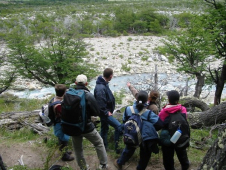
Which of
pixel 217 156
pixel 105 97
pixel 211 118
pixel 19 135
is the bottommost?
pixel 19 135

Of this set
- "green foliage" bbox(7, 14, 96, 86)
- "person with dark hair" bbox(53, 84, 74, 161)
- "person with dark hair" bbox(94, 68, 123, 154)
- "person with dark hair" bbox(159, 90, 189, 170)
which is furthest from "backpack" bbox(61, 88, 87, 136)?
"green foliage" bbox(7, 14, 96, 86)

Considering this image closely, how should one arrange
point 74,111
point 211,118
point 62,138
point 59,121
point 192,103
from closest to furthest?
point 74,111 < point 59,121 < point 62,138 < point 211,118 < point 192,103

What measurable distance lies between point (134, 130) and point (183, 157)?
89cm

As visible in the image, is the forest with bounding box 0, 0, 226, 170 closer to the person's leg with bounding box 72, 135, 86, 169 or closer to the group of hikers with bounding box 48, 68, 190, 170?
the group of hikers with bounding box 48, 68, 190, 170

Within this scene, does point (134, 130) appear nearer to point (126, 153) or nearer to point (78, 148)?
point (126, 153)

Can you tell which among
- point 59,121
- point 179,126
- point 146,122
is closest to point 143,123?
point 146,122

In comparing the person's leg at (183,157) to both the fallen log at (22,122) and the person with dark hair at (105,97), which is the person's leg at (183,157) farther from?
the fallen log at (22,122)

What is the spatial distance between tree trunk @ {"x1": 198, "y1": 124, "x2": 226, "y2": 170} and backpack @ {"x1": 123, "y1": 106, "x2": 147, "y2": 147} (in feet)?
3.27

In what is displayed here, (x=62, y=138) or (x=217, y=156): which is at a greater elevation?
(x=217, y=156)

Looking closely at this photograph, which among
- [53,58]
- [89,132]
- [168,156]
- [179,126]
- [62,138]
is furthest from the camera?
[53,58]

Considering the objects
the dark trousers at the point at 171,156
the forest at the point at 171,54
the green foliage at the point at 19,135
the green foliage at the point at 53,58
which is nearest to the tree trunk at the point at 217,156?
the dark trousers at the point at 171,156

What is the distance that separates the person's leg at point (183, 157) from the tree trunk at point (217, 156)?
1.08 metres

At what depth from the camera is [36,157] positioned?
4.18 m

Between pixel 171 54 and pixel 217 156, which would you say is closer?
pixel 217 156
